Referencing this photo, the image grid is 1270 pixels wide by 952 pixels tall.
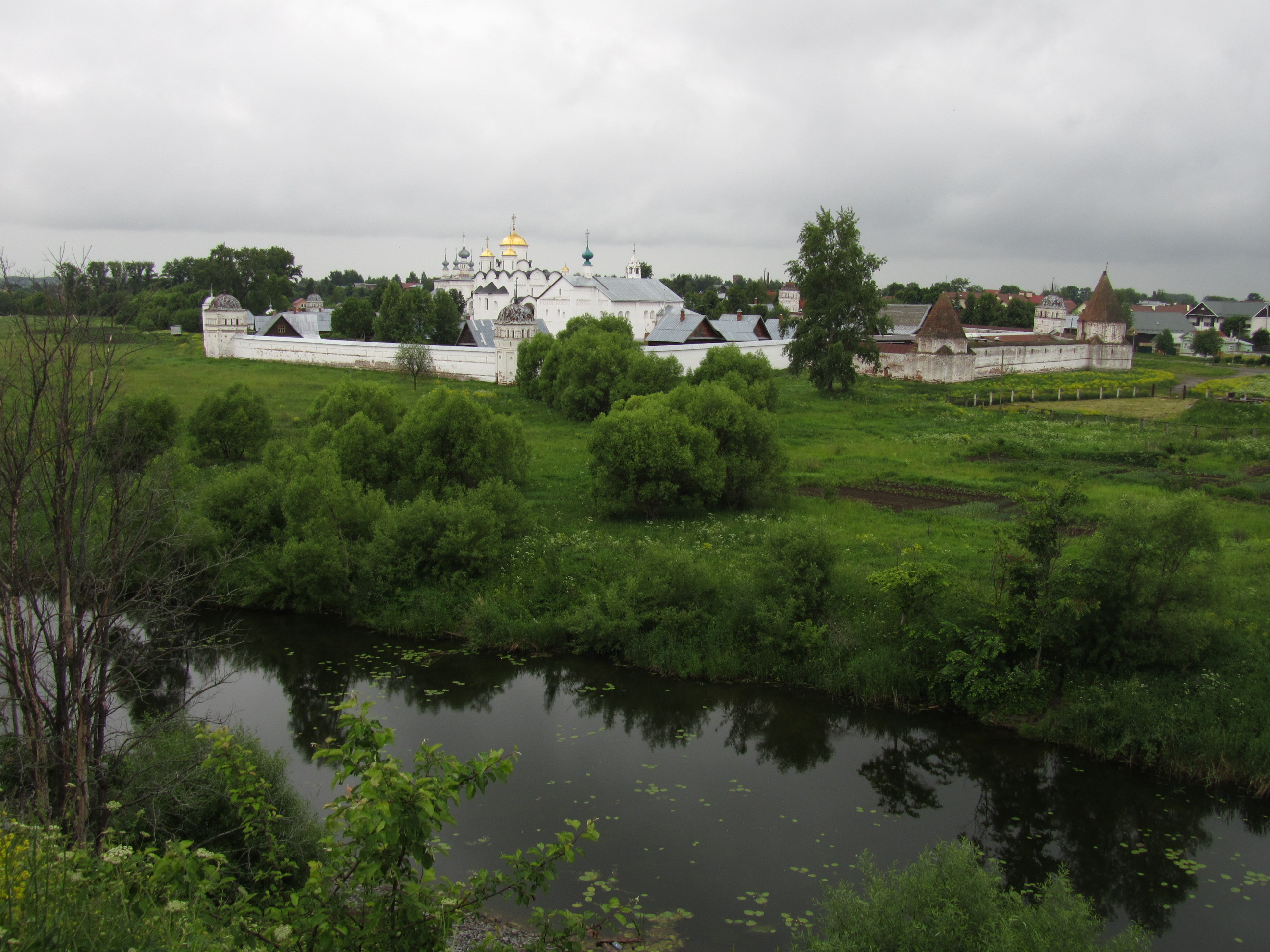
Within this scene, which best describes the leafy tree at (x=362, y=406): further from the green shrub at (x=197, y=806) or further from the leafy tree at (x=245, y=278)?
the leafy tree at (x=245, y=278)

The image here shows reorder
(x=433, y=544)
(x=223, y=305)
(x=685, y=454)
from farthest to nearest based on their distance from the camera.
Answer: (x=223, y=305) < (x=685, y=454) < (x=433, y=544)

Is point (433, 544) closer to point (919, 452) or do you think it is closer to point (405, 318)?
point (919, 452)

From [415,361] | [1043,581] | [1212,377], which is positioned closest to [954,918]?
[1043,581]

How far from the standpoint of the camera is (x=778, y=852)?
8414mm

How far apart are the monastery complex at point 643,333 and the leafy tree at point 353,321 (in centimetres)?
143

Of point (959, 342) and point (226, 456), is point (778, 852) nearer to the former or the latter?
point (226, 456)

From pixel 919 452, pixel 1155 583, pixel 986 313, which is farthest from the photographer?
pixel 986 313

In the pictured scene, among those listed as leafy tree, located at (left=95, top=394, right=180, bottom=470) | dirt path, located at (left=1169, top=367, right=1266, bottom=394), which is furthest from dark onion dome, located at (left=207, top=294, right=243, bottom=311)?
dirt path, located at (left=1169, top=367, right=1266, bottom=394)

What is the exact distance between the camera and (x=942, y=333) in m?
38.4

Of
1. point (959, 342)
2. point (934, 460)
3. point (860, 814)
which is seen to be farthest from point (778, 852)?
point (959, 342)

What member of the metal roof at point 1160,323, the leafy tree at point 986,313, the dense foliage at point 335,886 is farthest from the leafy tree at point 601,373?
the metal roof at point 1160,323

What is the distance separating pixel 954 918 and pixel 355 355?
3971 cm

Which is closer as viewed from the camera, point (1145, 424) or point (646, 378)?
point (646, 378)

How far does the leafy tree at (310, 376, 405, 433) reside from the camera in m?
20.1
